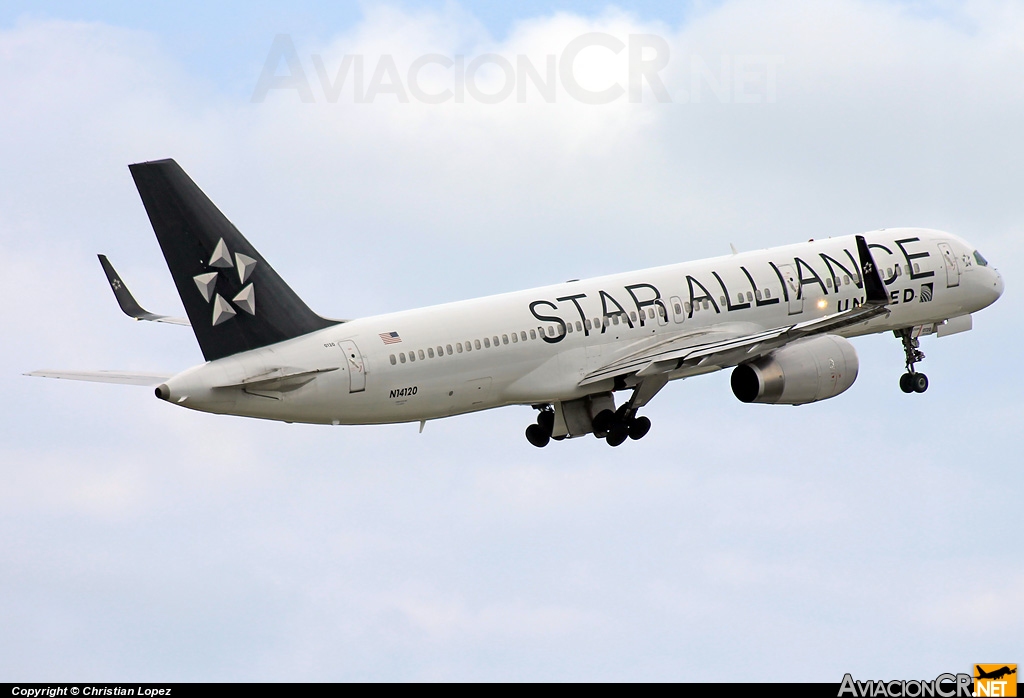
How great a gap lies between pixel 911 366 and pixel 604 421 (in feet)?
36.5

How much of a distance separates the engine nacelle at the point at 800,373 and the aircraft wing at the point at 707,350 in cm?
44

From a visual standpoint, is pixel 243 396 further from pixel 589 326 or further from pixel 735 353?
pixel 735 353

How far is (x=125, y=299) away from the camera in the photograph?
48469 mm

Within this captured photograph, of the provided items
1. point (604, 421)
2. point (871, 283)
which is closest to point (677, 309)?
point (604, 421)

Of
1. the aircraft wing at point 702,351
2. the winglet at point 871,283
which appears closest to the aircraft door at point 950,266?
the aircraft wing at point 702,351

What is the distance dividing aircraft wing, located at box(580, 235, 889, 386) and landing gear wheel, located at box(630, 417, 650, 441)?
60.9 inches

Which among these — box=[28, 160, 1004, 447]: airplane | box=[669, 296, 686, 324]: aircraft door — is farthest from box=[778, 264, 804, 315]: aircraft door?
box=[669, 296, 686, 324]: aircraft door

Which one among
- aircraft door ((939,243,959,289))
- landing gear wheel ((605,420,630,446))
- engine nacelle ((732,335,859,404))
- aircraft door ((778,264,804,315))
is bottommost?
landing gear wheel ((605,420,630,446))

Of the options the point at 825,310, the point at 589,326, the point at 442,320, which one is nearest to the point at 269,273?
the point at 442,320

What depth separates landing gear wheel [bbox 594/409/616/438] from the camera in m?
47.3

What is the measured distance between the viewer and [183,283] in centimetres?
3966

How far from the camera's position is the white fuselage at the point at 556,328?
40.9 metres

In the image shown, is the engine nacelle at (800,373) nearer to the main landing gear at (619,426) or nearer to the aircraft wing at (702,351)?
the aircraft wing at (702,351)

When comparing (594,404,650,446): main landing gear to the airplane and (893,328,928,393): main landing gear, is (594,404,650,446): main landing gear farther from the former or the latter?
(893,328,928,393): main landing gear
